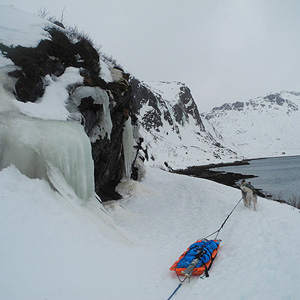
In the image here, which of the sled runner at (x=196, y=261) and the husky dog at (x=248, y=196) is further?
the husky dog at (x=248, y=196)

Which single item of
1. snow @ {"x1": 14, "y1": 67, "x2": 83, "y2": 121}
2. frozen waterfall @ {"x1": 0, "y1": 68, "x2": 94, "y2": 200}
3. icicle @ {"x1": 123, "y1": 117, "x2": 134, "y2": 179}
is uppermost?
snow @ {"x1": 14, "y1": 67, "x2": 83, "y2": 121}

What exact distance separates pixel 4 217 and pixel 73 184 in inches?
96.0

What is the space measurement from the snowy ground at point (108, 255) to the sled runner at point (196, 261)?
19 cm

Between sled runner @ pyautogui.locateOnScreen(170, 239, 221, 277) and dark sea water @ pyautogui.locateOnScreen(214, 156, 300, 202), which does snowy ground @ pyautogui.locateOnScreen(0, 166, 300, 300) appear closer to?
sled runner @ pyautogui.locateOnScreen(170, 239, 221, 277)

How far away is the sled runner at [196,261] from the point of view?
5.02 m

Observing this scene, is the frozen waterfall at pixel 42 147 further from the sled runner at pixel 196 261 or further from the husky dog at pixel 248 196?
the husky dog at pixel 248 196

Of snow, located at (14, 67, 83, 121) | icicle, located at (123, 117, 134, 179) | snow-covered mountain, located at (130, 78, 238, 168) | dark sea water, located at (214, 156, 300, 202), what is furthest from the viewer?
snow-covered mountain, located at (130, 78, 238, 168)

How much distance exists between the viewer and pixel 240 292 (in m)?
4.30

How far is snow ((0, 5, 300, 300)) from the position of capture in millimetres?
3809

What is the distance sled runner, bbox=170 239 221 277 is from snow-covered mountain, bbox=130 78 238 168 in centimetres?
5191

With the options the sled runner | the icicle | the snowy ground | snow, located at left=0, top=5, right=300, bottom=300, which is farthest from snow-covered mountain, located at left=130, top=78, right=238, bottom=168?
the sled runner

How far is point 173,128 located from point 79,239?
271 ft

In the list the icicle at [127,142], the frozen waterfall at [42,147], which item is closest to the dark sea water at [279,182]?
the icicle at [127,142]

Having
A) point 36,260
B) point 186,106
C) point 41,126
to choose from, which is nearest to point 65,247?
point 36,260
